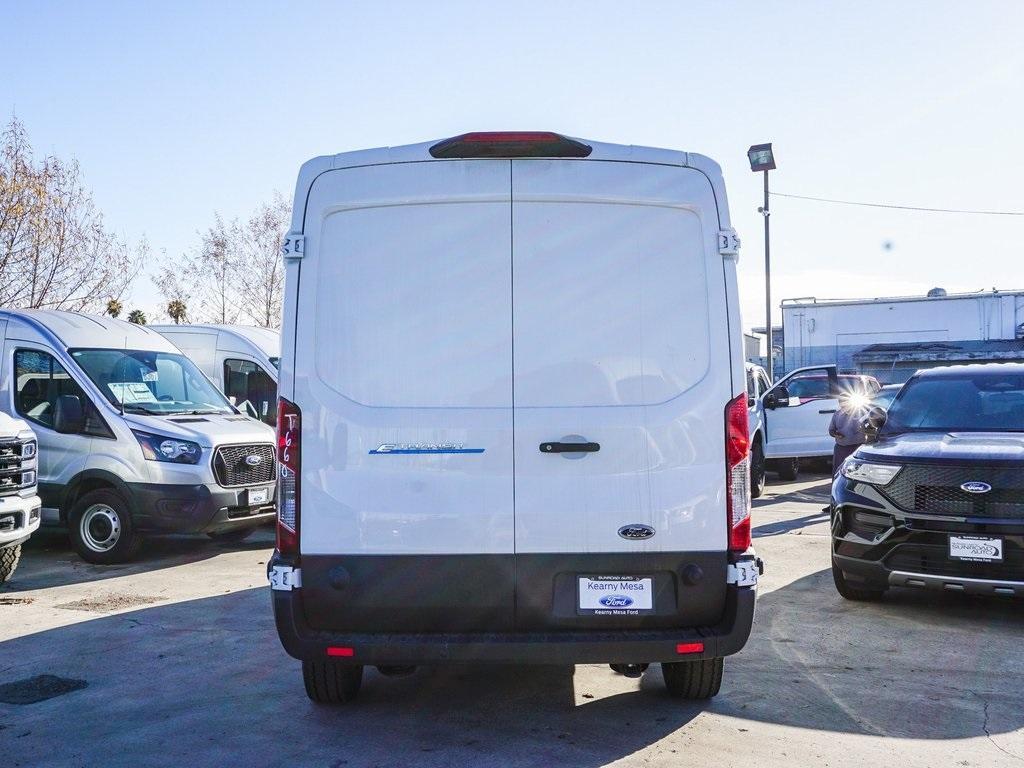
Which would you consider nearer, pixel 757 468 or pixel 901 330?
pixel 757 468

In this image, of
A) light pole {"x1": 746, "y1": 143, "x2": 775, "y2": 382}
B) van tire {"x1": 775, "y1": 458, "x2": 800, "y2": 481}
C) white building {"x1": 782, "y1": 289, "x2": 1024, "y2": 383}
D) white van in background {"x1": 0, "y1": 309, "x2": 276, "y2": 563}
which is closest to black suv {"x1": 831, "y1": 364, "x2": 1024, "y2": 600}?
white van in background {"x1": 0, "y1": 309, "x2": 276, "y2": 563}

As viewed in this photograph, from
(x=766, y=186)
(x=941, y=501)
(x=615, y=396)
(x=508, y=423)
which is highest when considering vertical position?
(x=766, y=186)

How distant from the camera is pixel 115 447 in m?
9.55

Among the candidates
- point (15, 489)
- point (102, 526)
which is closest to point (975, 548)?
point (15, 489)

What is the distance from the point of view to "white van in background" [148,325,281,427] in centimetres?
1311

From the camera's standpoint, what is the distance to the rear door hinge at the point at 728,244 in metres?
4.36

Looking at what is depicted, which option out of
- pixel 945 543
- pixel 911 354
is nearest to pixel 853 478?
pixel 945 543

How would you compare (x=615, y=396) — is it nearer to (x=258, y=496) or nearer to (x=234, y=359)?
(x=258, y=496)

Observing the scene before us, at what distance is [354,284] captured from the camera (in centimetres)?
431

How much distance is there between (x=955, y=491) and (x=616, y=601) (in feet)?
11.5

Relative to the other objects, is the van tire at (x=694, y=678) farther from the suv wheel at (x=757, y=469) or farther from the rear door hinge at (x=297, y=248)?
the suv wheel at (x=757, y=469)

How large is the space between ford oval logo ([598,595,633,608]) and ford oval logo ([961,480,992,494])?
3.47 meters

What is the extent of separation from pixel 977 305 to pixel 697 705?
138 ft

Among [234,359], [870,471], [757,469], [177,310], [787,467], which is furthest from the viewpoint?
[177,310]
